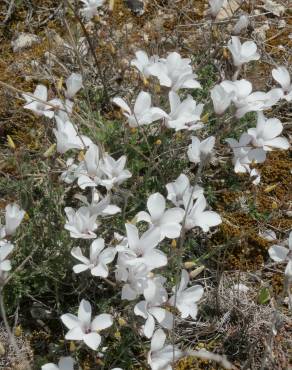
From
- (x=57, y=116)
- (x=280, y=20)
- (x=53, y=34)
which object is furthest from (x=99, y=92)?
(x=280, y=20)

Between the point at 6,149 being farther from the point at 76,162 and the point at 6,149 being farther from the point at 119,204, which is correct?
the point at 119,204

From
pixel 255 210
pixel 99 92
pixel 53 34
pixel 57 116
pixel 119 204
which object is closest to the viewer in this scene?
pixel 57 116

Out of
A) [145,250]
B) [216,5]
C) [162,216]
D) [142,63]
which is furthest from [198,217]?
[216,5]

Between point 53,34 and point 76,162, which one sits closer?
point 76,162

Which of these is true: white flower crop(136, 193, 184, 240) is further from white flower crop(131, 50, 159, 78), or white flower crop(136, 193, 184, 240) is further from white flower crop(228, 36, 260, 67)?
white flower crop(228, 36, 260, 67)

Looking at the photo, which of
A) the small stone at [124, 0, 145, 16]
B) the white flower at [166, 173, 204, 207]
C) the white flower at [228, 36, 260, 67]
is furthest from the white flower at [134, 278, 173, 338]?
the small stone at [124, 0, 145, 16]

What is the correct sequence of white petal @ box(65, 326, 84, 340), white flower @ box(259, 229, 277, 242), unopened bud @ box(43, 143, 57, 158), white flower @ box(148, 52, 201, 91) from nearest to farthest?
white petal @ box(65, 326, 84, 340)
unopened bud @ box(43, 143, 57, 158)
white flower @ box(148, 52, 201, 91)
white flower @ box(259, 229, 277, 242)
